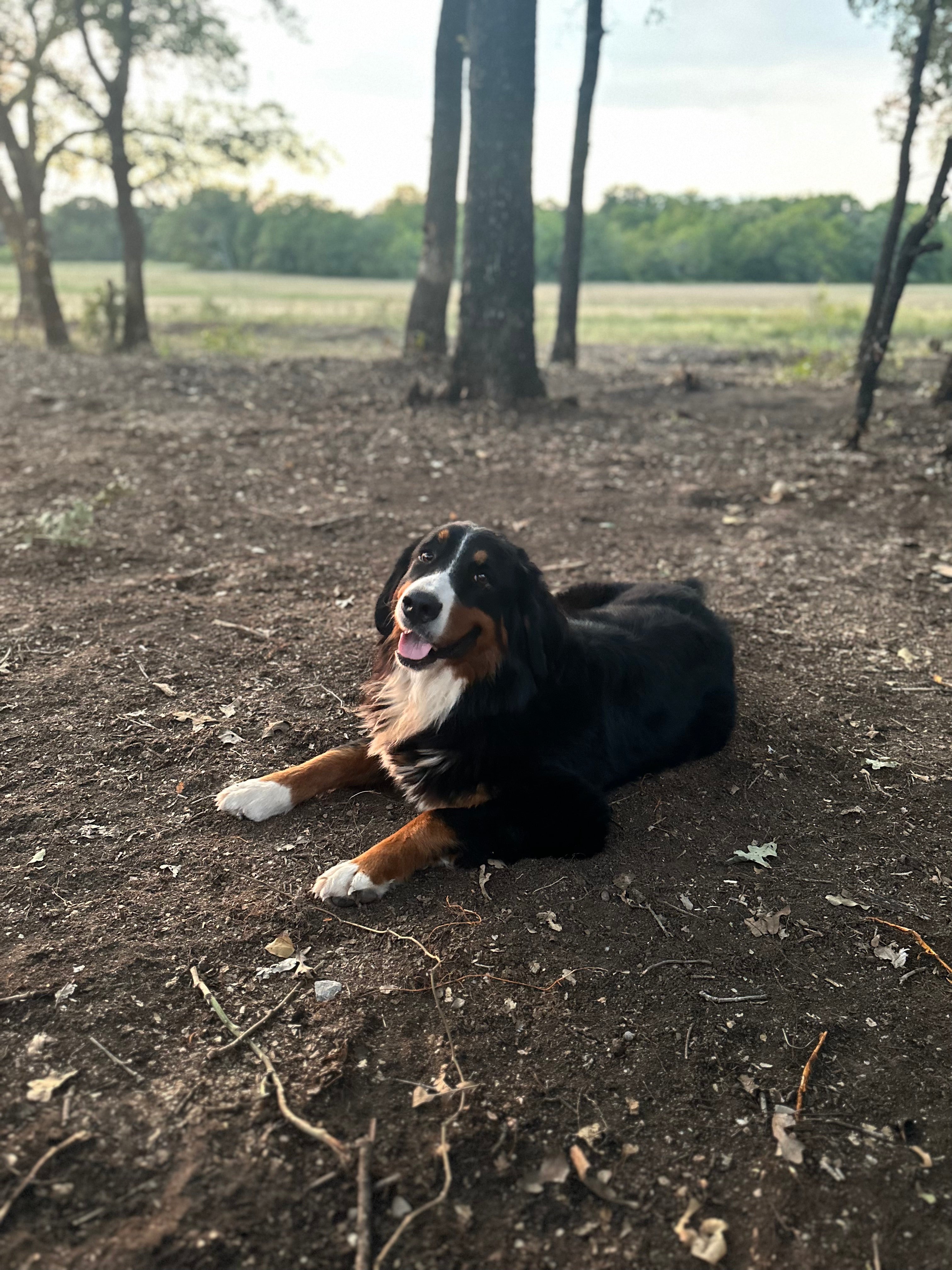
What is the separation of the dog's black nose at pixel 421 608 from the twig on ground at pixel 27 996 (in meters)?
1.66

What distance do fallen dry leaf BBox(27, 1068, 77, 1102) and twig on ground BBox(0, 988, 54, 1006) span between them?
31cm

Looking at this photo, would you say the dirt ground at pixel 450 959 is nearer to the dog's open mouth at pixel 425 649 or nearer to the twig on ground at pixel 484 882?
the twig on ground at pixel 484 882

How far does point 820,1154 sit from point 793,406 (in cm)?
1126

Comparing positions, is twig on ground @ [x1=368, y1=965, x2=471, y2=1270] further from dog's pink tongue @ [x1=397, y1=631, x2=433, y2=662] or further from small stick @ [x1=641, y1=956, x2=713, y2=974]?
dog's pink tongue @ [x1=397, y1=631, x2=433, y2=662]

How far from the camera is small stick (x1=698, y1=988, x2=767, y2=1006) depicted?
9.46 feet

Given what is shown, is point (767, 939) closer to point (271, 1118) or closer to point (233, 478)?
point (271, 1118)

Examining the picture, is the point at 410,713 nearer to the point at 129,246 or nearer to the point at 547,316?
the point at 129,246

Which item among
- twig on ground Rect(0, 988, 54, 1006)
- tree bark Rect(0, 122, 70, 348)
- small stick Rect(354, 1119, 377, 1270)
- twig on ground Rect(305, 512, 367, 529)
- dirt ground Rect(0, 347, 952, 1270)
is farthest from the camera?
tree bark Rect(0, 122, 70, 348)

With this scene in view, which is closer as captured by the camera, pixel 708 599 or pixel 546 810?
pixel 546 810

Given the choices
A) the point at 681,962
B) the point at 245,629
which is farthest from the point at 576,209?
the point at 681,962

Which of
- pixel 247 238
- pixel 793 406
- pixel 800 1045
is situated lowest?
pixel 800 1045

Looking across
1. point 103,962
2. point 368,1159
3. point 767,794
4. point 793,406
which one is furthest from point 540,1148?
point 793,406

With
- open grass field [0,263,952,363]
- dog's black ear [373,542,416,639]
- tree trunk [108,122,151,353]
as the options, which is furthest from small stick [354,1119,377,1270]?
tree trunk [108,122,151,353]

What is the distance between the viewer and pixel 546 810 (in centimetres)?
343
